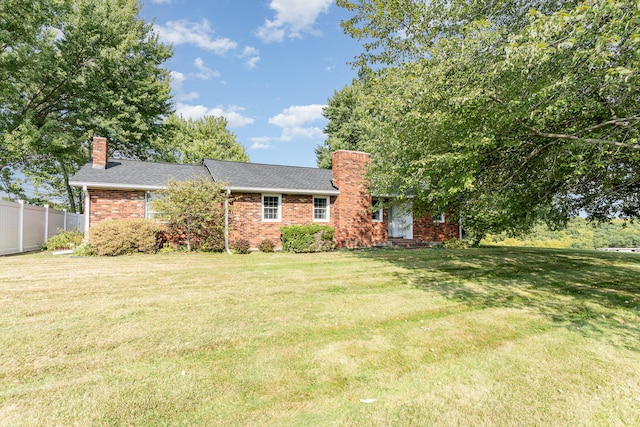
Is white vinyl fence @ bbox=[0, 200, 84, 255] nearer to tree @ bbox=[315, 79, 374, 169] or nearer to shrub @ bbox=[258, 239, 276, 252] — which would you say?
shrub @ bbox=[258, 239, 276, 252]

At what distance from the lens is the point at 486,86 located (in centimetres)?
589

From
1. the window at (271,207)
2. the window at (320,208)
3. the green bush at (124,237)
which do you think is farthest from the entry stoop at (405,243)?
the green bush at (124,237)

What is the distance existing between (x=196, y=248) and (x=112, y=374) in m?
10.8

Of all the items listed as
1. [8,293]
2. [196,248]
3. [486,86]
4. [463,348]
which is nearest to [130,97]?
[196,248]

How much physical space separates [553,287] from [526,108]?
417 cm

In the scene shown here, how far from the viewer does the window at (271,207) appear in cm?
1455

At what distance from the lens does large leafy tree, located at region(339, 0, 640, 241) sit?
4414 mm

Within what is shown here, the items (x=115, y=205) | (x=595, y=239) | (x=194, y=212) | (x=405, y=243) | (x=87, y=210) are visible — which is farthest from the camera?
(x=595, y=239)

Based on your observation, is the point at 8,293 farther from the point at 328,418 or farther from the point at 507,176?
the point at 507,176

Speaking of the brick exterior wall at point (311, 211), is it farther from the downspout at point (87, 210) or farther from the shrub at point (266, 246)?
the shrub at point (266, 246)

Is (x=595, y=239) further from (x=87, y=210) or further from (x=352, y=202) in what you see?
(x=87, y=210)

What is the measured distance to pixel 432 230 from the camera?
17938mm

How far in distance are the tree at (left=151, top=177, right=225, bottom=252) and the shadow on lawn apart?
23.0 ft

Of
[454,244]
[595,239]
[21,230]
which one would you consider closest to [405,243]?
[454,244]
